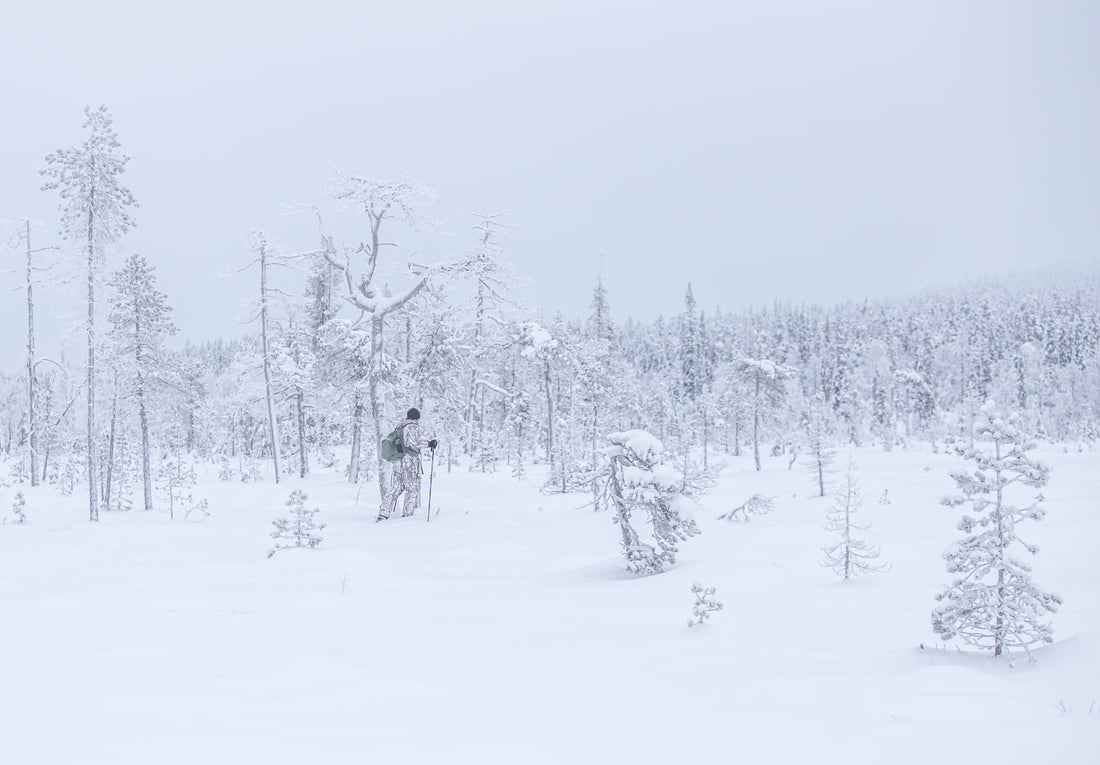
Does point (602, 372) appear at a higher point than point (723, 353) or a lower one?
lower

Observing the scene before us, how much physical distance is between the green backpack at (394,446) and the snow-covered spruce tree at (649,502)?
6.88 m

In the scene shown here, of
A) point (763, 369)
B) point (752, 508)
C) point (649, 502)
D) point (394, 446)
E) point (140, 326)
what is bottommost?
point (752, 508)

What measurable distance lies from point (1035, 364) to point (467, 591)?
326ft

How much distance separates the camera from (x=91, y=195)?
18828 mm

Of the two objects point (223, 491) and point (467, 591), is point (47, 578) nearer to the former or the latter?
point (467, 591)

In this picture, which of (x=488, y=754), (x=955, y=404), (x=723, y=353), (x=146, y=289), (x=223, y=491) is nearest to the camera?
(x=488, y=754)

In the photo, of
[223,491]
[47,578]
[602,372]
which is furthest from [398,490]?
[602,372]

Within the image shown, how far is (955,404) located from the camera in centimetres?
8481

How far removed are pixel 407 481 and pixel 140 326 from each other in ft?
40.3

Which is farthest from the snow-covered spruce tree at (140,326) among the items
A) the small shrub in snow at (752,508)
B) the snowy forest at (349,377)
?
the small shrub in snow at (752,508)

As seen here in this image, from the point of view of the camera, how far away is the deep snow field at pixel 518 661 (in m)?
3.41

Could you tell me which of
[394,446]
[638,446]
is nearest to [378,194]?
[394,446]

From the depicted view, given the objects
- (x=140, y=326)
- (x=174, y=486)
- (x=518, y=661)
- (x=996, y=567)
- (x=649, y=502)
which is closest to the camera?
(x=996, y=567)

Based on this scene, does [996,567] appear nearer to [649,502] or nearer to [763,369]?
[649,502]
